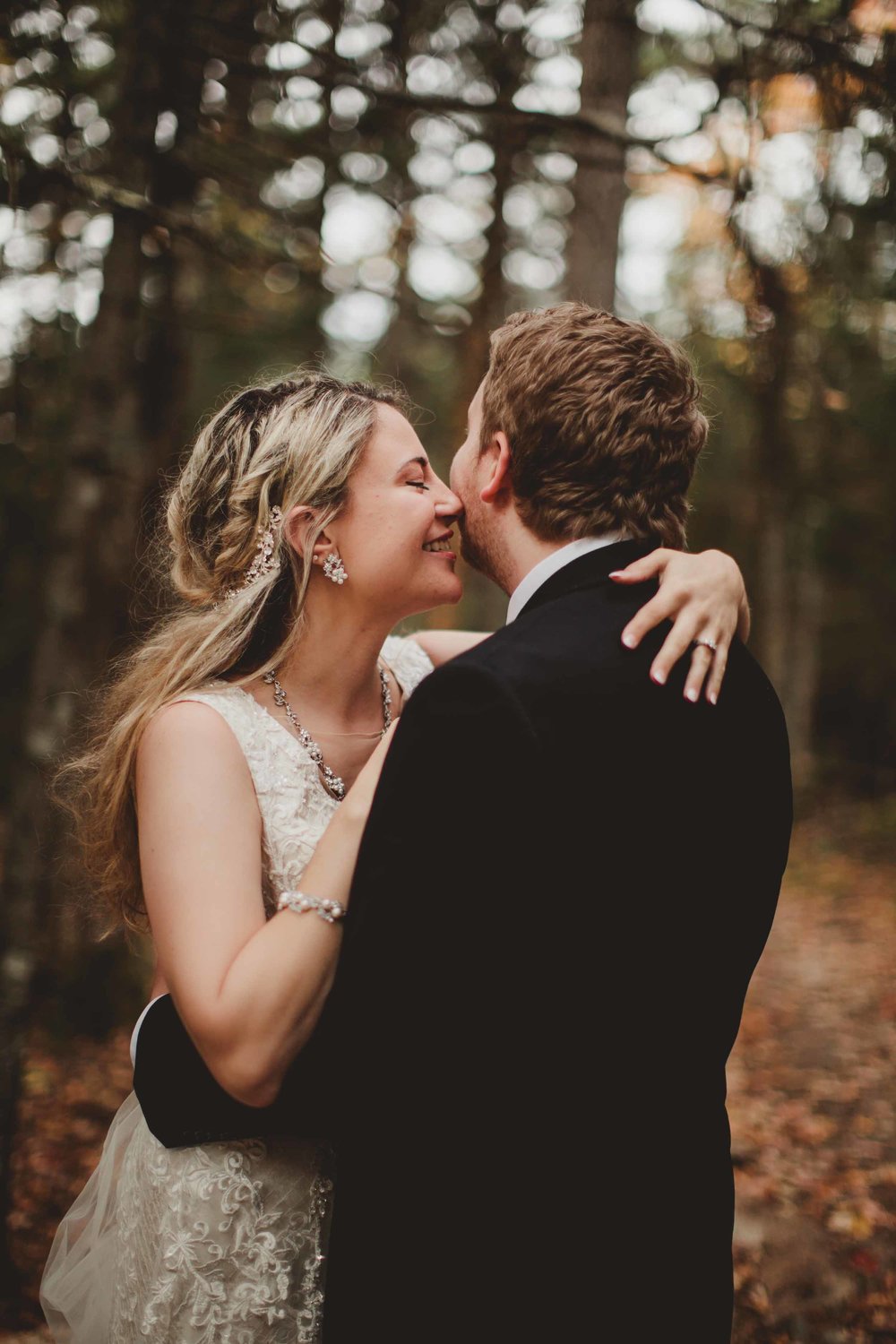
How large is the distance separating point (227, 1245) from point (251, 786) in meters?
0.99

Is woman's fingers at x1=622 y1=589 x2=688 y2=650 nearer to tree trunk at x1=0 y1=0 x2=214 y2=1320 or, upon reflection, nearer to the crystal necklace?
the crystal necklace

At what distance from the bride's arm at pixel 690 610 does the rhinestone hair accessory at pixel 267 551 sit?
1055mm

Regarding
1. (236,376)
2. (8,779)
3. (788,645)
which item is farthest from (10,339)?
(788,645)

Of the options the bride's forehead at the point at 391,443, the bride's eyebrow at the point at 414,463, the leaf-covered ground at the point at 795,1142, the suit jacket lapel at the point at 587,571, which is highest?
the bride's forehead at the point at 391,443

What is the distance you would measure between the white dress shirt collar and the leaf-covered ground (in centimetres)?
121

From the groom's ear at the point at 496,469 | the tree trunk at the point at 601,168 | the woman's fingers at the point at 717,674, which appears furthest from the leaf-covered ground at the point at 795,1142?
the tree trunk at the point at 601,168

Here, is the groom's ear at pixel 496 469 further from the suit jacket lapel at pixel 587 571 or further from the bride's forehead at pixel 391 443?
the bride's forehead at pixel 391 443

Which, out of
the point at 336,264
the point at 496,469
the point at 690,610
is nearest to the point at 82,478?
the point at 336,264

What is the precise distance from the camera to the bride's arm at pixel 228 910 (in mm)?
1912

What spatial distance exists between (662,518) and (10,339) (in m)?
3.98

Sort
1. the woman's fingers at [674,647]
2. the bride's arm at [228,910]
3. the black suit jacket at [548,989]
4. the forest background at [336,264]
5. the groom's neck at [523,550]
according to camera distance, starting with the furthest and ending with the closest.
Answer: the forest background at [336,264] < the groom's neck at [523,550] < the bride's arm at [228,910] < the woman's fingers at [674,647] < the black suit jacket at [548,989]

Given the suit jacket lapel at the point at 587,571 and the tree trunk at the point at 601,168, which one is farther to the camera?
the tree trunk at the point at 601,168

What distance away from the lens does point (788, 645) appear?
16.6 metres

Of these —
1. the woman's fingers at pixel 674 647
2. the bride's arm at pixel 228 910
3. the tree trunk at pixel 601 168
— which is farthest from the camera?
the tree trunk at pixel 601 168
